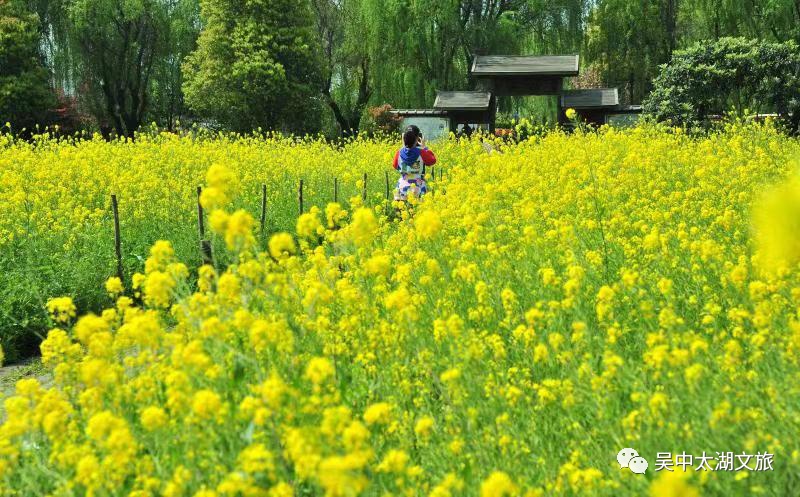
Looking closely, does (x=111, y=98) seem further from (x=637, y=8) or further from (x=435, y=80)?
(x=637, y=8)

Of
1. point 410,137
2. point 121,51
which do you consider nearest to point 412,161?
point 410,137

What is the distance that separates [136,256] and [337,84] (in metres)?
25.8

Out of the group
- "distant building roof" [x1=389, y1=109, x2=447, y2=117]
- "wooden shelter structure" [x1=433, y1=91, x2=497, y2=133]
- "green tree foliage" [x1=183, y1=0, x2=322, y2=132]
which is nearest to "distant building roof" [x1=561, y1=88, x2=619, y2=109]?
"wooden shelter structure" [x1=433, y1=91, x2=497, y2=133]

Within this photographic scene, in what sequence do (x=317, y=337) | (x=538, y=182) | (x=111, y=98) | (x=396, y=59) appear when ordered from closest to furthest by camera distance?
1. (x=317, y=337)
2. (x=538, y=182)
3. (x=396, y=59)
4. (x=111, y=98)

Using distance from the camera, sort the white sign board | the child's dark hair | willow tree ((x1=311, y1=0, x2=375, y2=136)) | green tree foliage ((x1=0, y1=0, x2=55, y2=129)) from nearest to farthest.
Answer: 1. the child's dark hair
2. green tree foliage ((x1=0, y1=0, x2=55, y2=129))
3. the white sign board
4. willow tree ((x1=311, y1=0, x2=375, y2=136))

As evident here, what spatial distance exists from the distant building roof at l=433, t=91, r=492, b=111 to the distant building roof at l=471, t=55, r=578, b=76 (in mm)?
839

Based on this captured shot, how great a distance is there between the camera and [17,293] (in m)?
6.46

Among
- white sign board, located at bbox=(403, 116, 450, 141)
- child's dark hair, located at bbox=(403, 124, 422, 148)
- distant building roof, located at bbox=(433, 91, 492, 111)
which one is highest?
distant building roof, located at bbox=(433, 91, 492, 111)

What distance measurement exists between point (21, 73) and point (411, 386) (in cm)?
2775

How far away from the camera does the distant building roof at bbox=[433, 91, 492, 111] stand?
24844mm

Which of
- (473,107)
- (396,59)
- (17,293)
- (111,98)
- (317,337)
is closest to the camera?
(317,337)

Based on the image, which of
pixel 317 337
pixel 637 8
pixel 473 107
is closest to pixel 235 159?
pixel 317 337

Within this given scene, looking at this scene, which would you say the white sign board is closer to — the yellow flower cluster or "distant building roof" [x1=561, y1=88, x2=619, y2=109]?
"distant building roof" [x1=561, y1=88, x2=619, y2=109]

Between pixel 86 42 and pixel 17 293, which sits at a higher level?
pixel 86 42
